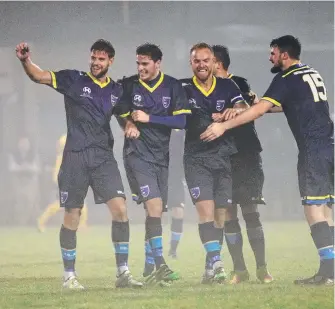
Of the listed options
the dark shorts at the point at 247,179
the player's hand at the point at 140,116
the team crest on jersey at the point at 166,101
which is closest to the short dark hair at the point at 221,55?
the team crest on jersey at the point at 166,101

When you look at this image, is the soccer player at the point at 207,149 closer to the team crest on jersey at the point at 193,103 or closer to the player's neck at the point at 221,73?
the team crest on jersey at the point at 193,103

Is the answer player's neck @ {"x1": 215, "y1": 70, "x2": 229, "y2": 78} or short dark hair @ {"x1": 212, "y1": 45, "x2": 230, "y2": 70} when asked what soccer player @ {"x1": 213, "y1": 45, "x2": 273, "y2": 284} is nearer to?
short dark hair @ {"x1": 212, "y1": 45, "x2": 230, "y2": 70}

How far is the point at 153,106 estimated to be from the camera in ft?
24.8

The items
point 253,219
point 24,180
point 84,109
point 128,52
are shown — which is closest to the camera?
point 84,109

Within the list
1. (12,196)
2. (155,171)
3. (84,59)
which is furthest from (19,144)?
(155,171)

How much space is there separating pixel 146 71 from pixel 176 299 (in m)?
1.75

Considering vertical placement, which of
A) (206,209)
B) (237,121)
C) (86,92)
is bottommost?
(206,209)

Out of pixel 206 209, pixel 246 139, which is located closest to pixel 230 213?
pixel 206 209

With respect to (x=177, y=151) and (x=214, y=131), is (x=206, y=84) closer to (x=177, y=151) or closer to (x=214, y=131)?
(x=214, y=131)

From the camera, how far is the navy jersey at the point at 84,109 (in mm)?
7336

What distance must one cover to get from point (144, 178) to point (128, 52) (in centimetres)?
904

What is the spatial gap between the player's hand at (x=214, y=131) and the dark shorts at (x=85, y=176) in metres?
0.67

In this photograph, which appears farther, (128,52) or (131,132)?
(128,52)

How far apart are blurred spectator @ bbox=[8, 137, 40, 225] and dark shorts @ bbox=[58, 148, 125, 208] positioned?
9.47 meters
